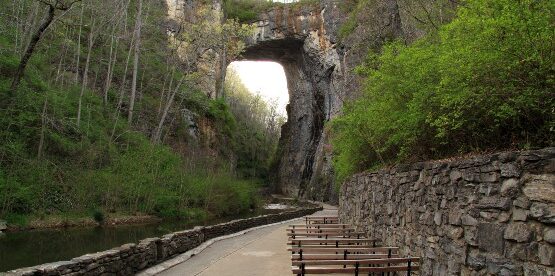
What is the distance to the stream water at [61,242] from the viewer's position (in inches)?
382

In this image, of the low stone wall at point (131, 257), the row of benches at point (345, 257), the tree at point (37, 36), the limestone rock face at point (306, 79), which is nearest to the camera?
the low stone wall at point (131, 257)

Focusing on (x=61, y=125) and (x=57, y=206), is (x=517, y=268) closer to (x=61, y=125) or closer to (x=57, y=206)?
(x=57, y=206)

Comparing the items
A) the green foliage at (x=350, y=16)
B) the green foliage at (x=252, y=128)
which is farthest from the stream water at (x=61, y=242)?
the green foliage at (x=252, y=128)

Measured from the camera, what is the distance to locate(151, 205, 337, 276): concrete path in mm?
7694

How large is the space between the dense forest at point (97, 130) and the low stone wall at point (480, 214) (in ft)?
45.2

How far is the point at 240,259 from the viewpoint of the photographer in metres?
8.89

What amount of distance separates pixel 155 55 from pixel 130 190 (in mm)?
17440

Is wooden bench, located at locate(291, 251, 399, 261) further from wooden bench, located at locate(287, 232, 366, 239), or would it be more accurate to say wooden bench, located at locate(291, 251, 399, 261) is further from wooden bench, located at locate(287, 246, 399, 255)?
wooden bench, located at locate(287, 232, 366, 239)

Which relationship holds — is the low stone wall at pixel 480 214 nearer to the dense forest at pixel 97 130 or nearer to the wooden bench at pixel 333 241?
the wooden bench at pixel 333 241

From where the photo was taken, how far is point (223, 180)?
23.1 metres

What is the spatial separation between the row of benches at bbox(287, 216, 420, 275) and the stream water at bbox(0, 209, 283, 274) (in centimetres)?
571

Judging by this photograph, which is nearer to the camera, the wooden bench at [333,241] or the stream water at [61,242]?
the wooden bench at [333,241]

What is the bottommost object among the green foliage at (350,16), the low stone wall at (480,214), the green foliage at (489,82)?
the low stone wall at (480,214)

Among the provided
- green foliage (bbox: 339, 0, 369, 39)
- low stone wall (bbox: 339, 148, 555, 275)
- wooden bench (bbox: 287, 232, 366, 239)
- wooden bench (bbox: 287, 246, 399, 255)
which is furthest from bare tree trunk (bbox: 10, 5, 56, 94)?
green foliage (bbox: 339, 0, 369, 39)
